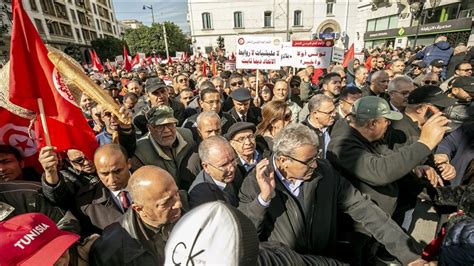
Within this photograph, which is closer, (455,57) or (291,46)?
(455,57)

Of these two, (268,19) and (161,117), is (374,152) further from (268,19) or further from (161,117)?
(268,19)

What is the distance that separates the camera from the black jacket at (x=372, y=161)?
178 centimetres

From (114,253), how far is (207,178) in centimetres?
92

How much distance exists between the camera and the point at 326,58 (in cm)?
702

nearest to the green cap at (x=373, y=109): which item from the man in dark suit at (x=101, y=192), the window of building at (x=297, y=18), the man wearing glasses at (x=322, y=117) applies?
the man wearing glasses at (x=322, y=117)

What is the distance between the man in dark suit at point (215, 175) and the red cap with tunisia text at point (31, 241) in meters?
1.00

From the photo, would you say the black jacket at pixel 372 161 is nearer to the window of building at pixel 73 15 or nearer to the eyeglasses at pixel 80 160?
the eyeglasses at pixel 80 160

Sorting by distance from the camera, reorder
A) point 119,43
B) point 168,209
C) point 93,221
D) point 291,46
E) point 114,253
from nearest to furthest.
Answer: point 114,253
point 168,209
point 93,221
point 291,46
point 119,43

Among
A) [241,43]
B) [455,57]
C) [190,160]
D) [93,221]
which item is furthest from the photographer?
[455,57]

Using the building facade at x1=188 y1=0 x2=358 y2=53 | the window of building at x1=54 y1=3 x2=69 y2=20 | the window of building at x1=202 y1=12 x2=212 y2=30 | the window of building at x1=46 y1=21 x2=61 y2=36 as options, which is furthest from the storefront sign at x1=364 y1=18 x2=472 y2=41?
the window of building at x1=54 y1=3 x2=69 y2=20

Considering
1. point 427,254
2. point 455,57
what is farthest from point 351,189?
point 455,57

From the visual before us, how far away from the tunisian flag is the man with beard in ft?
3.44

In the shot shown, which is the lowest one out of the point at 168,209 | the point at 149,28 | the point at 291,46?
the point at 168,209

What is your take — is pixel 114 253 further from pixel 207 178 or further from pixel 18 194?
pixel 18 194
